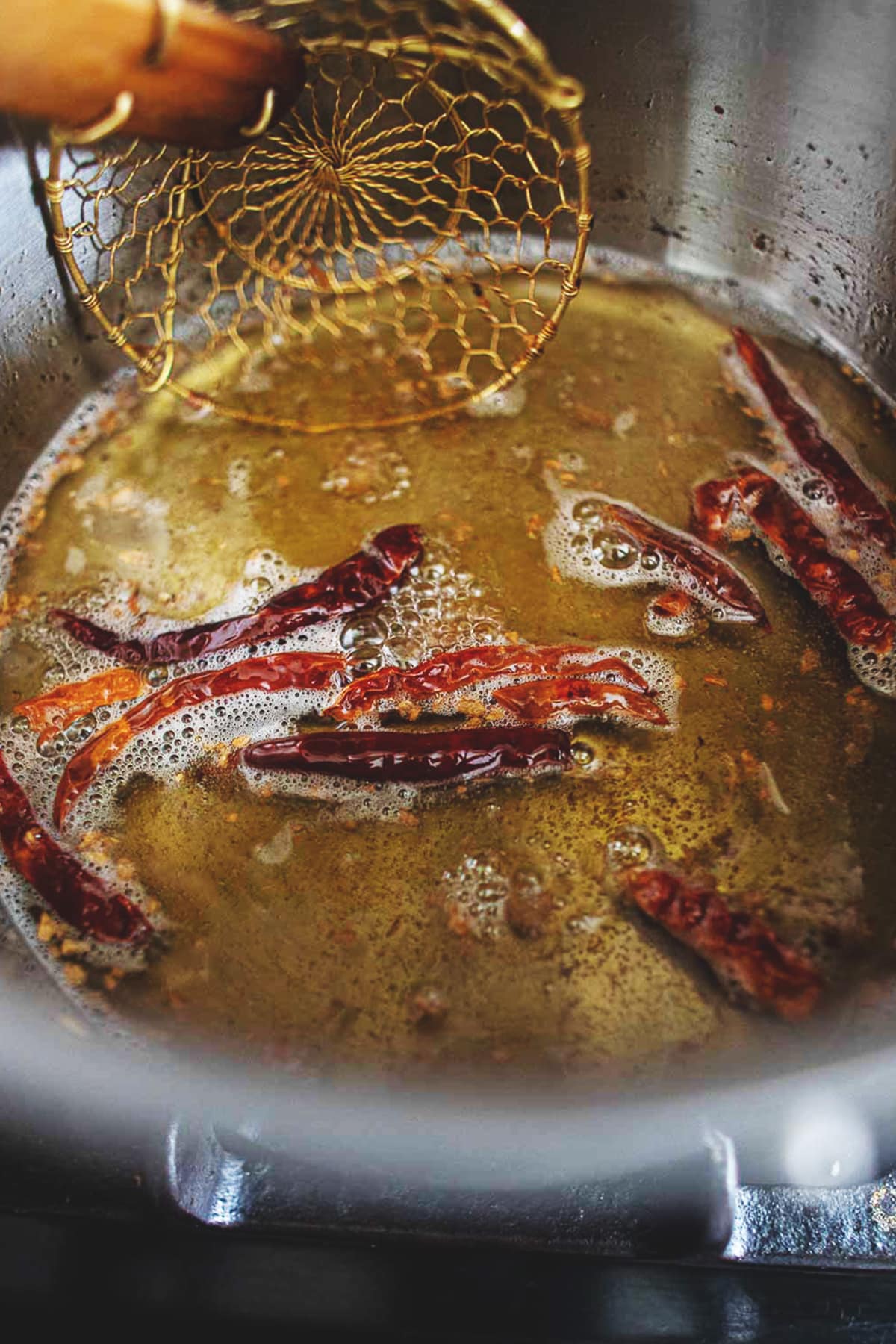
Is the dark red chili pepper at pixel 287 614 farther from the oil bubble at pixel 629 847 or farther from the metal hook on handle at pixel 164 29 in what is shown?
the metal hook on handle at pixel 164 29

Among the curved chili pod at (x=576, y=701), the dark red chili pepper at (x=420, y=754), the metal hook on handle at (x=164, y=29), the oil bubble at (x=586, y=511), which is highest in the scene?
the metal hook on handle at (x=164, y=29)

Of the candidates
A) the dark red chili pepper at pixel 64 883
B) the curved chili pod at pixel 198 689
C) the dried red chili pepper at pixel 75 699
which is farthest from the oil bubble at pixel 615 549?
the dark red chili pepper at pixel 64 883

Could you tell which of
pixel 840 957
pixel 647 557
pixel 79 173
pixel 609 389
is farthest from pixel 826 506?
pixel 79 173

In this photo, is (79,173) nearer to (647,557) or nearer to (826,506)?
(647,557)

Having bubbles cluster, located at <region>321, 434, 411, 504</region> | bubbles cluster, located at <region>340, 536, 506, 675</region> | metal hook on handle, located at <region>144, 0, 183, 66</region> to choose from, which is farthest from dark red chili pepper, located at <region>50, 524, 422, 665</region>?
metal hook on handle, located at <region>144, 0, 183, 66</region>

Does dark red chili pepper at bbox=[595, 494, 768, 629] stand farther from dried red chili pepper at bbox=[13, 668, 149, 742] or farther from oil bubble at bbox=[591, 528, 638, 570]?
dried red chili pepper at bbox=[13, 668, 149, 742]
